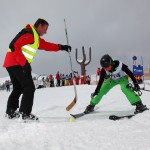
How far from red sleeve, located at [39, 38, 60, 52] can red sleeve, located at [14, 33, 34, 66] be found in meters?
0.58

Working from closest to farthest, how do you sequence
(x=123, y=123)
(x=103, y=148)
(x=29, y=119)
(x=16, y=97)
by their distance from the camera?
(x=103, y=148), (x=123, y=123), (x=29, y=119), (x=16, y=97)

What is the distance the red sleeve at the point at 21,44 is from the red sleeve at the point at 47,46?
0.58m

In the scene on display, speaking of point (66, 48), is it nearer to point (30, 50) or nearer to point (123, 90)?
point (30, 50)

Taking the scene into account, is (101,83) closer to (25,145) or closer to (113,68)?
(113,68)

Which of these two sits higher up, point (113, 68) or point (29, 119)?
point (113, 68)

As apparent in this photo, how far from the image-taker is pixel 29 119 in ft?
12.7

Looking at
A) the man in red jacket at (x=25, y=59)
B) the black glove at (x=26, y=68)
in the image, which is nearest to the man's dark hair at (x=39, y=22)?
the man in red jacket at (x=25, y=59)

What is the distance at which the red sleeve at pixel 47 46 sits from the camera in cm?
459

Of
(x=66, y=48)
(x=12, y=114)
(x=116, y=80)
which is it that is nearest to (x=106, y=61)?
(x=116, y=80)

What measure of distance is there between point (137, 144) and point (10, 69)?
254 centimetres

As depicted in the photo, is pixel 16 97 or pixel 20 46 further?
pixel 16 97

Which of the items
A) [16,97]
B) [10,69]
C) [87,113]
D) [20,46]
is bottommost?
[87,113]

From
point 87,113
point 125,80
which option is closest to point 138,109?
point 125,80

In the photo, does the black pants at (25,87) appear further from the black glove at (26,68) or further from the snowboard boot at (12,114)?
the snowboard boot at (12,114)
